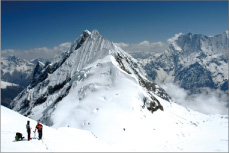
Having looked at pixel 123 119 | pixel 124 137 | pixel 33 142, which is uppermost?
pixel 123 119

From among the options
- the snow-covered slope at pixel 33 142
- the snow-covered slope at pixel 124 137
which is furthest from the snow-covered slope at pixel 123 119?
the snow-covered slope at pixel 33 142

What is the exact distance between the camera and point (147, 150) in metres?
28.5

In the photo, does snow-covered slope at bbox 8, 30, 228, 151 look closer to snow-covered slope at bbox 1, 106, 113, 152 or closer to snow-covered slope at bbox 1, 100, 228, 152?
snow-covered slope at bbox 1, 100, 228, 152

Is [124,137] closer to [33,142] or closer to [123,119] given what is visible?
[123,119]

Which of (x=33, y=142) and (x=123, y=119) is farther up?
(x=123, y=119)

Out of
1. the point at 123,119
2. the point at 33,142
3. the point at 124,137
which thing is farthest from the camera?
the point at 123,119

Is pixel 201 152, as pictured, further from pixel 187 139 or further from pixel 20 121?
pixel 20 121

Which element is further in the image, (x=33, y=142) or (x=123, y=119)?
(x=123, y=119)

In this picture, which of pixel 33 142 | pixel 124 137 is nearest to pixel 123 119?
pixel 124 137

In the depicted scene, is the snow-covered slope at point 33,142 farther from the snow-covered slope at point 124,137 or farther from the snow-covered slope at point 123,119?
the snow-covered slope at point 123,119

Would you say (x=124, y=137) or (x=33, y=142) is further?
(x=124, y=137)

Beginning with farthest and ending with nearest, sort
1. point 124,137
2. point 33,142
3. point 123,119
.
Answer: point 123,119
point 124,137
point 33,142

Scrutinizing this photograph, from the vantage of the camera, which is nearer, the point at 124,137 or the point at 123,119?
the point at 124,137

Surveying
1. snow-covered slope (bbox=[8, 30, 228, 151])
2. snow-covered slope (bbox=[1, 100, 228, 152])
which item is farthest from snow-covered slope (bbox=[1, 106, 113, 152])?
snow-covered slope (bbox=[8, 30, 228, 151])
